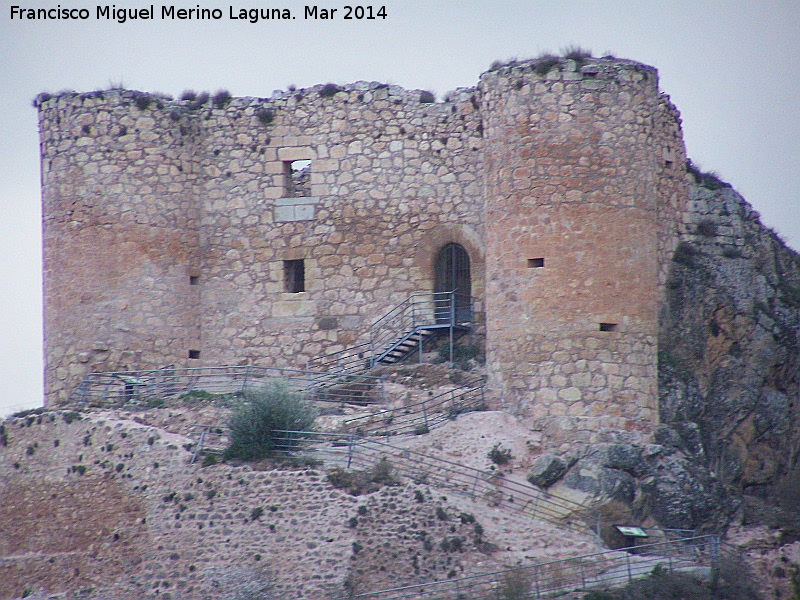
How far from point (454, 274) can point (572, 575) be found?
7420 mm

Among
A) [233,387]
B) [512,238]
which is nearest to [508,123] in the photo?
[512,238]

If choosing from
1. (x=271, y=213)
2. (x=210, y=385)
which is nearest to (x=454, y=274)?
(x=271, y=213)

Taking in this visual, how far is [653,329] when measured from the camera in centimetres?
2444

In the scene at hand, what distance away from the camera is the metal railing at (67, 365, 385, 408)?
25344mm

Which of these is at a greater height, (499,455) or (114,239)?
(114,239)

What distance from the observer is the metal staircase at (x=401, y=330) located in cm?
2647

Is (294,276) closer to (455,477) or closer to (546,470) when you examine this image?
(455,477)

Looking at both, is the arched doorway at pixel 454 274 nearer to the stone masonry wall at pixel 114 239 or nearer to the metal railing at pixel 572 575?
the stone masonry wall at pixel 114 239

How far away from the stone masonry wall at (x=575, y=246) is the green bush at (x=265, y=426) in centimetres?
373

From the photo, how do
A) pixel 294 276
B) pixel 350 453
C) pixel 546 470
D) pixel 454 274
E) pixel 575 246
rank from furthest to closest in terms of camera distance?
pixel 294 276, pixel 454 274, pixel 575 246, pixel 546 470, pixel 350 453

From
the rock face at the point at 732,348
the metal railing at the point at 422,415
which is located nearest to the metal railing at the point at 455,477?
the metal railing at the point at 422,415

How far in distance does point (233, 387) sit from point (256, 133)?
4.94m

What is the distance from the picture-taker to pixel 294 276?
91.0ft

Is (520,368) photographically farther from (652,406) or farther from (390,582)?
(390,582)
